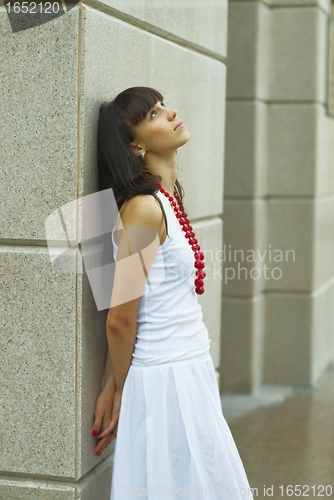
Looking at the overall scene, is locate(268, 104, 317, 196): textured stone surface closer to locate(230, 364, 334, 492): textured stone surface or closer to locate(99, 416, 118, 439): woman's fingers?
locate(230, 364, 334, 492): textured stone surface

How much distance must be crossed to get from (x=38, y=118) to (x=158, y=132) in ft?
1.59

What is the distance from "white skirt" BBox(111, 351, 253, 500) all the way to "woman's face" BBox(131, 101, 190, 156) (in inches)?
34.5

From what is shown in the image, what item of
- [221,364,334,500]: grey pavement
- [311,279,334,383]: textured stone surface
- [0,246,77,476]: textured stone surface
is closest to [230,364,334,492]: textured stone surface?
[221,364,334,500]: grey pavement

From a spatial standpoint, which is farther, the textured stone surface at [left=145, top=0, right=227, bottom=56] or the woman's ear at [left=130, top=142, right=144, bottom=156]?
the textured stone surface at [left=145, top=0, right=227, bottom=56]

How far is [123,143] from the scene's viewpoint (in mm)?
3043

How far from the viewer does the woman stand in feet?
9.62

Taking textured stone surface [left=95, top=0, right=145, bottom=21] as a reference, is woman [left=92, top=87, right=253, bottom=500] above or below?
below

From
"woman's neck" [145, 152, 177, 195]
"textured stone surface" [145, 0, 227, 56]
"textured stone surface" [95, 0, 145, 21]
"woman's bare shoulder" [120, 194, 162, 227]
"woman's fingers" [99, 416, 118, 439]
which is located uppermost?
"textured stone surface" [145, 0, 227, 56]

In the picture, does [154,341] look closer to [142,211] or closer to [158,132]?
[142,211]

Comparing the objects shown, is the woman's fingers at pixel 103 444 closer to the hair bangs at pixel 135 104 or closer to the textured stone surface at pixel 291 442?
the hair bangs at pixel 135 104

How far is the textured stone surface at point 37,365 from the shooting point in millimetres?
3002

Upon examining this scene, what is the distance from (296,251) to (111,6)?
13.7ft

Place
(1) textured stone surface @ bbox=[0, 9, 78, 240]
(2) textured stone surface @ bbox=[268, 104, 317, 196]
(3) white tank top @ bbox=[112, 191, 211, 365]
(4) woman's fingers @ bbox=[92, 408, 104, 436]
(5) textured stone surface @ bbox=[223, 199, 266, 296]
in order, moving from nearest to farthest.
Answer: (1) textured stone surface @ bbox=[0, 9, 78, 240] < (3) white tank top @ bbox=[112, 191, 211, 365] < (4) woman's fingers @ bbox=[92, 408, 104, 436] < (5) textured stone surface @ bbox=[223, 199, 266, 296] < (2) textured stone surface @ bbox=[268, 104, 317, 196]

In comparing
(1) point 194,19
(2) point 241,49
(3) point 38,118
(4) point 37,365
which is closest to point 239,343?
(2) point 241,49
